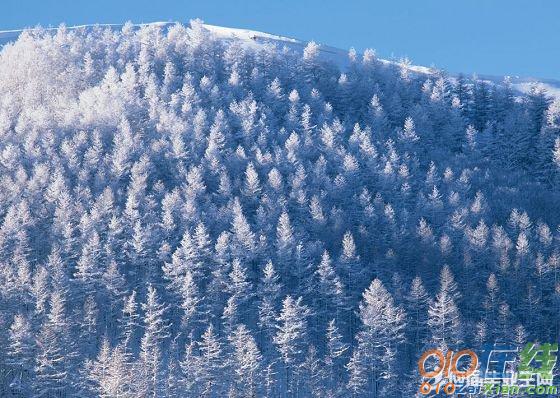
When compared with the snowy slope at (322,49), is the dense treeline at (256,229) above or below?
below

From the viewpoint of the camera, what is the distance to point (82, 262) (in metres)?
75.4

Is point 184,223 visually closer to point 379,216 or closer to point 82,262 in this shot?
point 82,262

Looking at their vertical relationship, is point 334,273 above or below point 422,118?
below

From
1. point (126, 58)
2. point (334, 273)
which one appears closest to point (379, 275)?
point (334, 273)

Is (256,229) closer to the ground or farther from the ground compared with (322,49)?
closer to the ground

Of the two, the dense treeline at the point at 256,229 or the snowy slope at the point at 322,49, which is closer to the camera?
the dense treeline at the point at 256,229

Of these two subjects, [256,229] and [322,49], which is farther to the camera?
[322,49]

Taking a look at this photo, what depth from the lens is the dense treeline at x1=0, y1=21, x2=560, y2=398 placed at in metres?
67.6

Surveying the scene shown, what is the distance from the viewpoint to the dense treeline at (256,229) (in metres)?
67.6

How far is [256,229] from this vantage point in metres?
89.6

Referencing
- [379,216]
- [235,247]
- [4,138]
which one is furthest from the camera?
[4,138]

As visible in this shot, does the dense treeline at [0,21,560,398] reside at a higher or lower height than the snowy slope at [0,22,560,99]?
lower

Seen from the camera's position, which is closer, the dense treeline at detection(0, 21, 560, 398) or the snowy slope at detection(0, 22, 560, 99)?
the dense treeline at detection(0, 21, 560, 398)

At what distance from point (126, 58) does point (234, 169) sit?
172 feet
